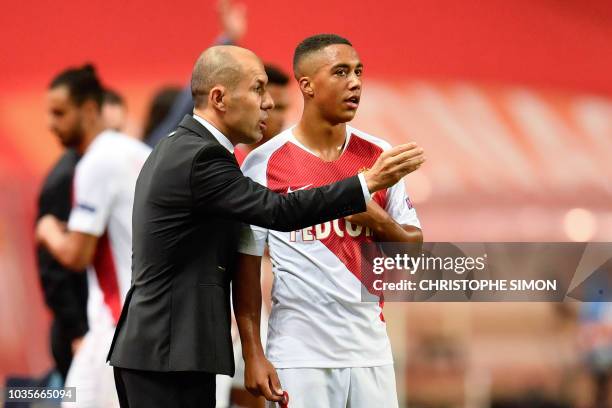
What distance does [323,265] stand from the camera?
9.68 ft

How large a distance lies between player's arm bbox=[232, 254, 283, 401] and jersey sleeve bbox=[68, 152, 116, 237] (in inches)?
64.6

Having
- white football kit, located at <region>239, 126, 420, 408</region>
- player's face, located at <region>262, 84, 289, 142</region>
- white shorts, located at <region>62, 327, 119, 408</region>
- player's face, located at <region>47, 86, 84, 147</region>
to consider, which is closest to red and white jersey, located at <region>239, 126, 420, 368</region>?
white football kit, located at <region>239, 126, 420, 408</region>

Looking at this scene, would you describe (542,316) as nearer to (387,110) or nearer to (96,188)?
(387,110)

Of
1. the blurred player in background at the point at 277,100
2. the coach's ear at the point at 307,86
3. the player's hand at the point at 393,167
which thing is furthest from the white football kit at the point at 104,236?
the player's hand at the point at 393,167

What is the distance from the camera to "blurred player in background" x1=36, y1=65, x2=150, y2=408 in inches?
169

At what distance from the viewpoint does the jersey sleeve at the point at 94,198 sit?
4.34 m

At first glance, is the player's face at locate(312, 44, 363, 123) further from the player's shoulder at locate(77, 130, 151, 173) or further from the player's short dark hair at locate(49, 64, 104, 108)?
the player's short dark hair at locate(49, 64, 104, 108)

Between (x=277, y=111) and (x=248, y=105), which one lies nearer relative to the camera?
(x=248, y=105)

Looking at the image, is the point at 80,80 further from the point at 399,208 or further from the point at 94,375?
the point at 399,208

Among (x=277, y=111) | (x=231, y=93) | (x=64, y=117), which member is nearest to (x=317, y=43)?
(x=231, y=93)

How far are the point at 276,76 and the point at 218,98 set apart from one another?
167 centimetres

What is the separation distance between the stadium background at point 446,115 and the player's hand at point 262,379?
5.59 ft

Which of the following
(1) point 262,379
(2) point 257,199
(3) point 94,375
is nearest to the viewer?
(2) point 257,199

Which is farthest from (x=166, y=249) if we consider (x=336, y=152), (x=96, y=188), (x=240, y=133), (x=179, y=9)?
Result: (x=179, y=9)
